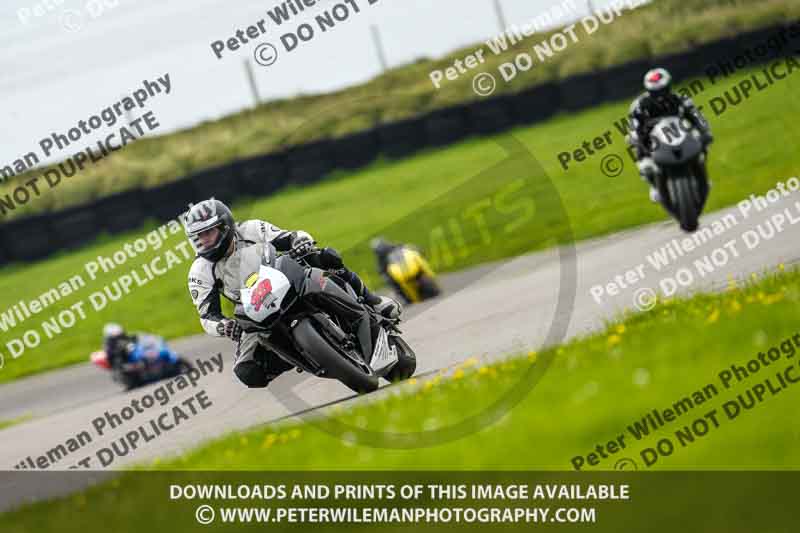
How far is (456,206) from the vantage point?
21625mm

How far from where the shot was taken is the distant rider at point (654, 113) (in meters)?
11.2

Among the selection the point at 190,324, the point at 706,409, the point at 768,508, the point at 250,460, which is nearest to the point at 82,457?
the point at 250,460

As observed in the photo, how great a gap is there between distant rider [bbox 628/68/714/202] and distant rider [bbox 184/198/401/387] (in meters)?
4.90

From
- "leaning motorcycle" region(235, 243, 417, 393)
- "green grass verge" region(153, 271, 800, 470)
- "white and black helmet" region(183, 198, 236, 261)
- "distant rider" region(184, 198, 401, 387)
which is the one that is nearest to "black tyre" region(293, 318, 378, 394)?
"leaning motorcycle" region(235, 243, 417, 393)

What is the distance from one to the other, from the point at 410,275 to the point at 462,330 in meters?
2.41

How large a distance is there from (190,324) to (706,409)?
1404cm

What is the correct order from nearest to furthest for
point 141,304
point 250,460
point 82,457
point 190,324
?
point 250,460 → point 82,457 → point 190,324 → point 141,304

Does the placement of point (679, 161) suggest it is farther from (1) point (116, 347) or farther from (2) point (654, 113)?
(1) point (116, 347)

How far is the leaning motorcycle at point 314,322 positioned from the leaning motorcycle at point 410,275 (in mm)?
5724

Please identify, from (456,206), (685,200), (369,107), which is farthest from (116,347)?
(369,107)

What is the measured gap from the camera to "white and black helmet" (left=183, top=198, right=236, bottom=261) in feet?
22.0

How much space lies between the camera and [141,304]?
72.7ft

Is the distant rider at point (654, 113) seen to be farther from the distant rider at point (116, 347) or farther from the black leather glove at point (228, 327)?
the distant rider at point (116, 347)

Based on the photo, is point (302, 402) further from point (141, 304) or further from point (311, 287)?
point (141, 304)
